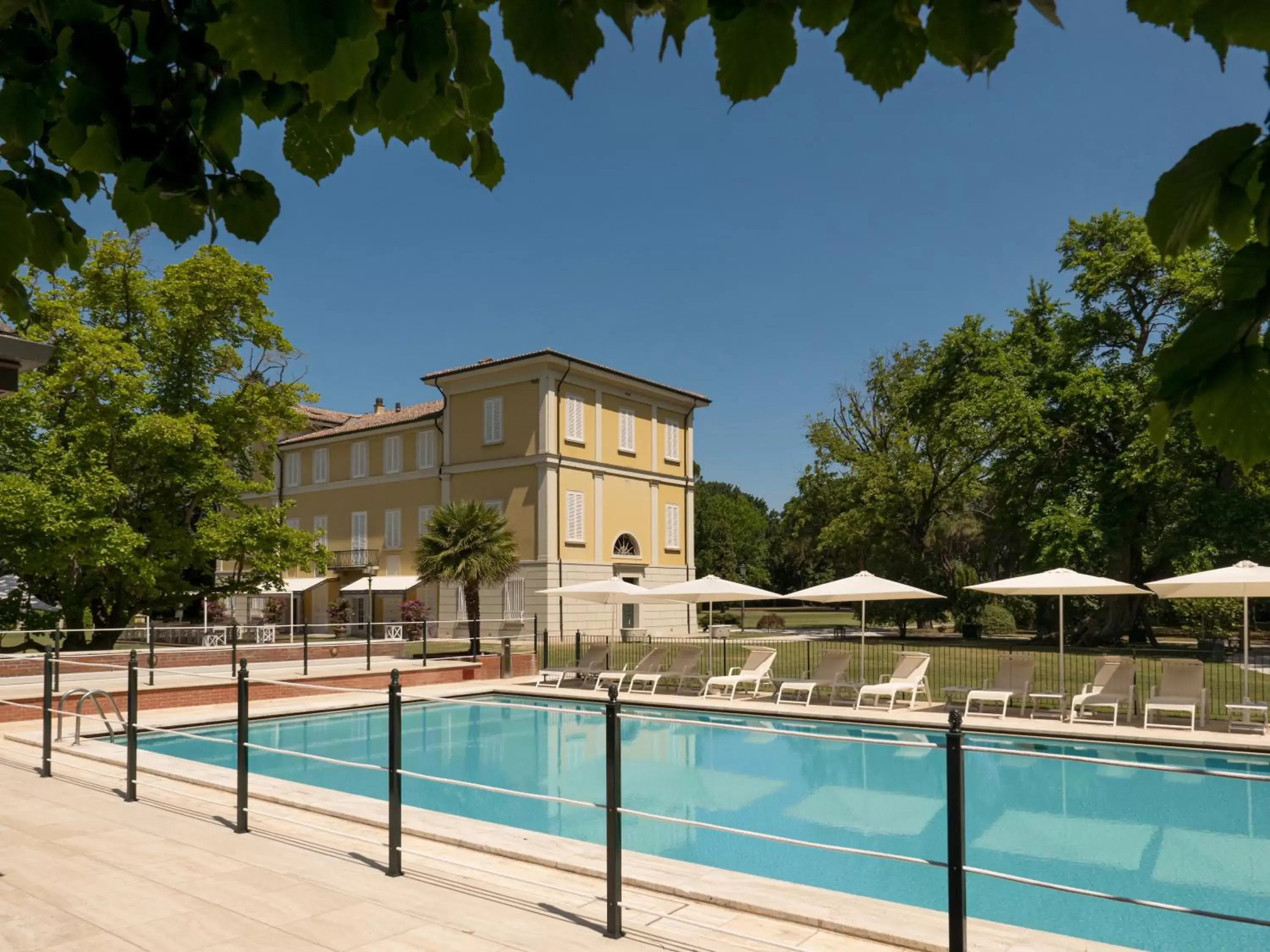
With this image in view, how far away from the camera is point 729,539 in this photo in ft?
204

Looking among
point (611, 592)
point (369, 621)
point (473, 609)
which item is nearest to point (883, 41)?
point (369, 621)

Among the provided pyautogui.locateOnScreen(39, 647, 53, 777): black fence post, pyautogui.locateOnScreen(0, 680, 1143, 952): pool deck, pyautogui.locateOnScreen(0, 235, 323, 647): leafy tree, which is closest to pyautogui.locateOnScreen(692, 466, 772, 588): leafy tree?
pyautogui.locateOnScreen(0, 235, 323, 647): leafy tree

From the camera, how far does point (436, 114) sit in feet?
6.68

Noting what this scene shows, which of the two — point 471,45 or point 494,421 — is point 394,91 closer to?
point 471,45

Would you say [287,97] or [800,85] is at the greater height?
[287,97]

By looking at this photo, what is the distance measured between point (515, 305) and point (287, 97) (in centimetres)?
2768

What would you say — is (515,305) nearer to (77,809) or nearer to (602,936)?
(77,809)

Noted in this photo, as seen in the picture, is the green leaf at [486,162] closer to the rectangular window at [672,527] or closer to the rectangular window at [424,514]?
the rectangular window at [424,514]

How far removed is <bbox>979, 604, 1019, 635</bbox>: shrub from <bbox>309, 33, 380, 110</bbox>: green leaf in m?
36.5

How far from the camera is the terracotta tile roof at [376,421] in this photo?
3925cm

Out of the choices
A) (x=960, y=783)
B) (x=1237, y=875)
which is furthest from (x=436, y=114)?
(x=1237, y=875)

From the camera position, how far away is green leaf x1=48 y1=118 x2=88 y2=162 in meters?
2.22

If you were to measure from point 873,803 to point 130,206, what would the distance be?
35.3 ft

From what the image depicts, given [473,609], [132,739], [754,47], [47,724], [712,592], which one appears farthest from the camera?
[473,609]
